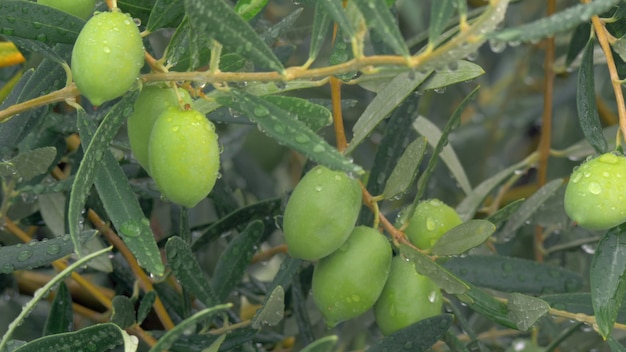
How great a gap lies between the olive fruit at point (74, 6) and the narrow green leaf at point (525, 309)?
0.59 m

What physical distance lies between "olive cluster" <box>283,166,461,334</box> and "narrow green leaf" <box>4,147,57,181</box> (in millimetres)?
303

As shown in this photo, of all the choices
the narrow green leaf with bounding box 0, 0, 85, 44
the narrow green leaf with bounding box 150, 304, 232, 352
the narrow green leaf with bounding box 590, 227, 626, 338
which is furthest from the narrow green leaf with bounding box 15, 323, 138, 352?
the narrow green leaf with bounding box 590, 227, 626, 338

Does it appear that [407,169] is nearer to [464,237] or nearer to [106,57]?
[464,237]

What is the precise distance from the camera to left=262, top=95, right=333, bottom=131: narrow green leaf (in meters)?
0.97

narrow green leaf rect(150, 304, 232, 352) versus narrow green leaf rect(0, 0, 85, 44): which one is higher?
narrow green leaf rect(0, 0, 85, 44)

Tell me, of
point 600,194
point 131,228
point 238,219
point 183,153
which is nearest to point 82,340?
point 131,228

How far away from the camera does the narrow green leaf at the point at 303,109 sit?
3.19 feet

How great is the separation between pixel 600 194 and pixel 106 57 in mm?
506

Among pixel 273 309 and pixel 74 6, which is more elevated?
pixel 74 6

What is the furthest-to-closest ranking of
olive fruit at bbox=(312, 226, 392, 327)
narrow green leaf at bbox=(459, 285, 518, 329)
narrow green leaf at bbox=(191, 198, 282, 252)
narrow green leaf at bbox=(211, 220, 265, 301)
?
narrow green leaf at bbox=(191, 198, 282, 252), narrow green leaf at bbox=(211, 220, 265, 301), narrow green leaf at bbox=(459, 285, 518, 329), olive fruit at bbox=(312, 226, 392, 327)

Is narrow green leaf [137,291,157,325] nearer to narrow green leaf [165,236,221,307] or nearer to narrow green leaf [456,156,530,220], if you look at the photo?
narrow green leaf [165,236,221,307]

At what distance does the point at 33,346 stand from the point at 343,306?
34 cm

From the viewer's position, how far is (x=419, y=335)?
1.12 meters

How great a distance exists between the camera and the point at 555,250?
67.5 inches
